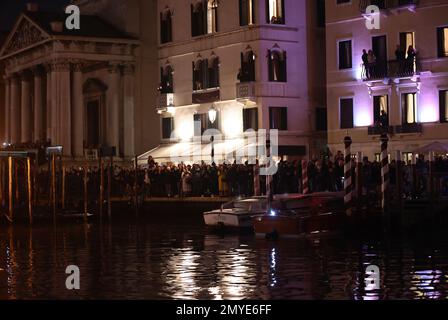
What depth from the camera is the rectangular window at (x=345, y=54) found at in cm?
5841

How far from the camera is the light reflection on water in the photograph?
70.8 ft

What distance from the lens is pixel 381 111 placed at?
183 feet

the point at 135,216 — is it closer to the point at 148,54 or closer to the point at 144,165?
the point at 144,165

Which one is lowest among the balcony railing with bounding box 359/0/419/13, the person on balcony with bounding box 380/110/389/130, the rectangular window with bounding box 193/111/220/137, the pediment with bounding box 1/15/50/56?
the person on balcony with bounding box 380/110/389/130

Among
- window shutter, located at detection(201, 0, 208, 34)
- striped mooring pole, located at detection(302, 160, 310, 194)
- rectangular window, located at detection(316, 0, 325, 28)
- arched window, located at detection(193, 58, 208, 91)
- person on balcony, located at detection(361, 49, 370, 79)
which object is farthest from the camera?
arched window, located at detection(193, 58, 208, 91)

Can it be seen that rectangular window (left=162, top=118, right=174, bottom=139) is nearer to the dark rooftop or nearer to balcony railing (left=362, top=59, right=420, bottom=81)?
the dark rooftop

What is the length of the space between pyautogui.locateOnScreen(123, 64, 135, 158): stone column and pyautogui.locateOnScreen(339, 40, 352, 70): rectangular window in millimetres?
21696

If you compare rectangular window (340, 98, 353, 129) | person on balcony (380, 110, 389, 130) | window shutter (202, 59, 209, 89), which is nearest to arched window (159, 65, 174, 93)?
window shutter (202, 59, 209, 89)

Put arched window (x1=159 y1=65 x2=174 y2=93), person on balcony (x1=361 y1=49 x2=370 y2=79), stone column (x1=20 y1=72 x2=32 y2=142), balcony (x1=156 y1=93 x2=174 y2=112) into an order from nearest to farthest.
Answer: person on balcony (x1=361 y1=49 x2=370 y2=79) → balcony (x1=156 y1=93 x2=174 y2=112) → arched window (x1=159 y1=65 x2=174 y2=93) → stone column (x1=20 y1=72 x2=32 y2=142)

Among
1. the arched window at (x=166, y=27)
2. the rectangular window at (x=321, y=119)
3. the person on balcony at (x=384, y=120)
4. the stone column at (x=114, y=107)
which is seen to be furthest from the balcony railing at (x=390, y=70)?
the stone column at (x=114, y=107)

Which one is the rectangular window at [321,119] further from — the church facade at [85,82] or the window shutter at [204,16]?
the church facade at [85,82]

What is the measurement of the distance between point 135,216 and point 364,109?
13755mm

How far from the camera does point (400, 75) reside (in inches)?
2154
